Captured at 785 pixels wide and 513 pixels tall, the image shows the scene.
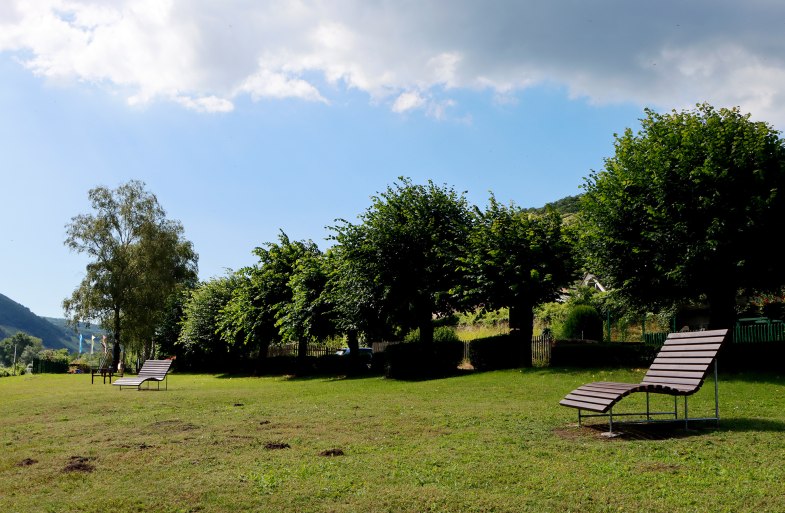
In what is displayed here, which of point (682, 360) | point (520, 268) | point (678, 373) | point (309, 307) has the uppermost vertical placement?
point (520, 268)

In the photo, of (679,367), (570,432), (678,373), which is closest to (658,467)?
(570,432)

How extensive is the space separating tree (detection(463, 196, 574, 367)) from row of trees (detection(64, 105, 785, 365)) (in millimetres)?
62

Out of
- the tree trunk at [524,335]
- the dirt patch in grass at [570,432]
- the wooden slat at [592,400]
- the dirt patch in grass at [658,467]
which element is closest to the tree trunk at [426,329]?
the tree trunk at [524,335]

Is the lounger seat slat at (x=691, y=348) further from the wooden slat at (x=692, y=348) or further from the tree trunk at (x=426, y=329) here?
the tree trunk at (x=426, y=329)

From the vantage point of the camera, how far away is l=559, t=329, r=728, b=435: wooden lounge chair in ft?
32.1

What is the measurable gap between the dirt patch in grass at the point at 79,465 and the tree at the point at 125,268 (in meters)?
50.5

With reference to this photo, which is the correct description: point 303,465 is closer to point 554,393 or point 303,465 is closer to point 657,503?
point 657,503

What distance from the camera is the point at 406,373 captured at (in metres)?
30.7

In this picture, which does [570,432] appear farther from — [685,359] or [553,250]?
[553,250]

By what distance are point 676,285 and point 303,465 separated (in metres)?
20.0

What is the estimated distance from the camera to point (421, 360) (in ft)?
101

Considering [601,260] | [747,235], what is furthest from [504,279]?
[747,235]

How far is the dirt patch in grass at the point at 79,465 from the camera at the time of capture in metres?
8.54

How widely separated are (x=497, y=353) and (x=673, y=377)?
1888cm
